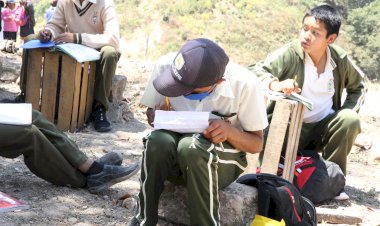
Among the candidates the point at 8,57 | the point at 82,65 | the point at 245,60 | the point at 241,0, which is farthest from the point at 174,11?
the point at 82,65

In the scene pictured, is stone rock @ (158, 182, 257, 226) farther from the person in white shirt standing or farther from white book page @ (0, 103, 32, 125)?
the person in white shirt standing

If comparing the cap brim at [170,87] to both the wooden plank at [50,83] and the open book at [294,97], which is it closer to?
the open book at [294,97]

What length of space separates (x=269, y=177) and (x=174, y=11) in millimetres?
31149

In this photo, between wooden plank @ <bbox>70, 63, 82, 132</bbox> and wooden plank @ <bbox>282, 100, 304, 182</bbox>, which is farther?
wooden plank @ <bbox>70, 63, 82, 132</bbox>

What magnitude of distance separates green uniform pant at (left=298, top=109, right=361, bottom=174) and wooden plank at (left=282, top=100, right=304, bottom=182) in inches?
13.8

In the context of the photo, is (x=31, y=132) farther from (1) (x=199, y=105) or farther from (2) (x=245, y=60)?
(2) (x=245, y=60)

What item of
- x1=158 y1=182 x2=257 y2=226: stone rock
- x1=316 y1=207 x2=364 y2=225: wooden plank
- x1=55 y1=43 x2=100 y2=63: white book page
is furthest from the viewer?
x1=55 y1=43 x2=100 y2=63: white book page

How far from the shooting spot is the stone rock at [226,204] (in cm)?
274

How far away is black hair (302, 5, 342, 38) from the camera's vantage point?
381cm

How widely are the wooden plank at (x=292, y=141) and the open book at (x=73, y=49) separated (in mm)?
1978

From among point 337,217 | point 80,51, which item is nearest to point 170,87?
point 337,217

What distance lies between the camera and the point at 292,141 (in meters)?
3.70

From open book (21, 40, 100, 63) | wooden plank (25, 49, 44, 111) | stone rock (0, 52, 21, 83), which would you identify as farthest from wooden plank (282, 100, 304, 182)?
stone rock (0, 52, 21, 83)

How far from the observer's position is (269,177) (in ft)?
9.43
